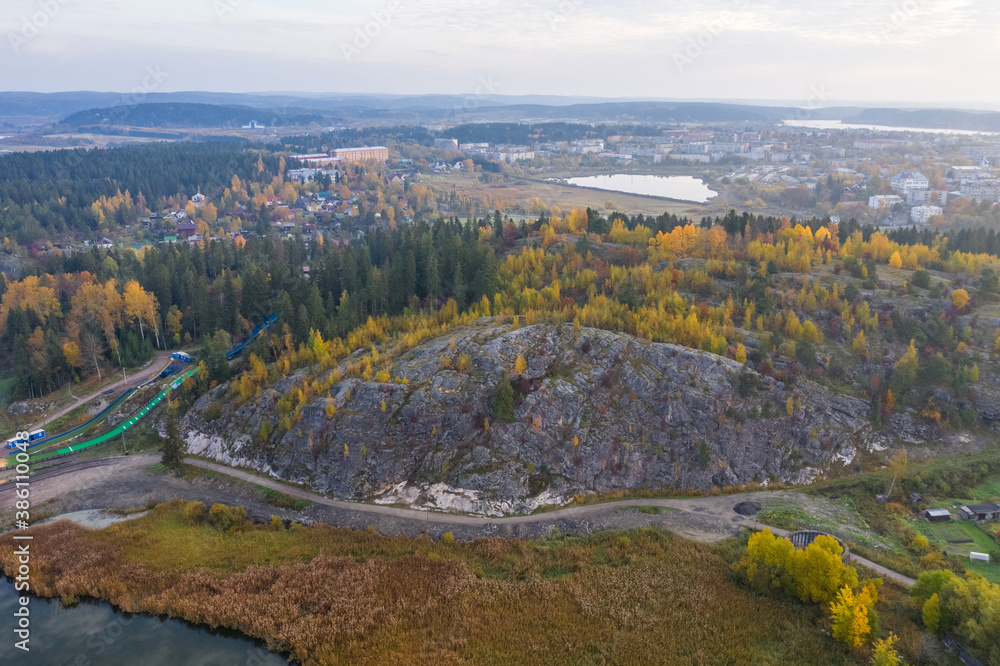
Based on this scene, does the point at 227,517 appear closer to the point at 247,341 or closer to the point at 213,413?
the point at 213,413

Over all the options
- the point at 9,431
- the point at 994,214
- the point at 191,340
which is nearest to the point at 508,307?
the point at 191,340

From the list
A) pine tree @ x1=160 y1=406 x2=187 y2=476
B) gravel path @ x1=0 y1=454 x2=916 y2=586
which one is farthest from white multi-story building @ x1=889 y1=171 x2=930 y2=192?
pine tree @ x1=160 y1=406 x2=187 y2=476

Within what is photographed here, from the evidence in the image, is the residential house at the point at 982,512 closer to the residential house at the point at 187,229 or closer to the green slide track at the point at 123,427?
the green slide track at the point at 123,427

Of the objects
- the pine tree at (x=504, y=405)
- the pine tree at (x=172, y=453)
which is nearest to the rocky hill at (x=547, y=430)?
A: the pine tree at (x=504, y=405)

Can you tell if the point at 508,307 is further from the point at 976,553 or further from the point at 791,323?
the point at 976,553

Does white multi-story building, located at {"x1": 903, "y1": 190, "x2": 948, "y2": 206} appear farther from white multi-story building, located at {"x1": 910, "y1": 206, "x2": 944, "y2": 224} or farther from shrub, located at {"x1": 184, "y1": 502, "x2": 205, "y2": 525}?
shrub, located at {"x1": 184, "y1": 502, "x2": 205, "y2": 525}
